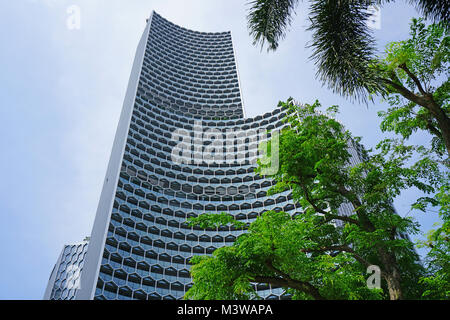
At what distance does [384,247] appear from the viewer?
10695mm

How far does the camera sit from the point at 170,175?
305ft

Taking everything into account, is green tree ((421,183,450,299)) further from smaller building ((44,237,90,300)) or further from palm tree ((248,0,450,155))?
smaller building ((44,237,90,300))

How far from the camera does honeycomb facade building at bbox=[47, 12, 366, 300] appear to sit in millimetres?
67438

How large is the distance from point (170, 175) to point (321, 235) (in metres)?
82.5

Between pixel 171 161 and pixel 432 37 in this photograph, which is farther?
pixel 171 161

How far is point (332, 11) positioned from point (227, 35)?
157 m

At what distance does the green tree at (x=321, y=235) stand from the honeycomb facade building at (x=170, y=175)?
180 feet

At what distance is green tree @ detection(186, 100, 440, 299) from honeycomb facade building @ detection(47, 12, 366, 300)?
5491 cm

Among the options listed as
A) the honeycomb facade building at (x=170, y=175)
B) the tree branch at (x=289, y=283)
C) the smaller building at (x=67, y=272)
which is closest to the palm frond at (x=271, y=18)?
the tree branch at (x=289, y=283)
